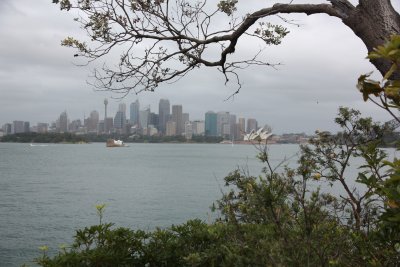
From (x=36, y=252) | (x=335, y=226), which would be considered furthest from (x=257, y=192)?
(x=36, y=252)

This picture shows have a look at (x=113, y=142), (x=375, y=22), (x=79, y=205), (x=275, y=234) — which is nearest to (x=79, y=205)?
(x=79, y=205)

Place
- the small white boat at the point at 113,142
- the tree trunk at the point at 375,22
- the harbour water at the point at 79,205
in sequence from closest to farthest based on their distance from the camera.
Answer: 1. the tree trunk at the point at 375,22
2. the harbour water at the point at 79,205
3. the small white boat at the point at 113,142

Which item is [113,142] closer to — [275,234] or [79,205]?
[79,205]

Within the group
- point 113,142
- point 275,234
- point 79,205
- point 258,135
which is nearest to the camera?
point 258,135

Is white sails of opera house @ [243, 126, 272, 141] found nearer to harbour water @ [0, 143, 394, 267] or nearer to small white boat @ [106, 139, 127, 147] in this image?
harbour water @ [0, 143, 394, 267]

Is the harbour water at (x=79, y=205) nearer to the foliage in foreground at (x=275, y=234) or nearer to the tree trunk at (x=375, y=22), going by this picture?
the foliage in foreground at (x=275, y=234)

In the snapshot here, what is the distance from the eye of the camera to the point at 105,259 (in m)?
4.02

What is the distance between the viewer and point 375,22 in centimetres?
330

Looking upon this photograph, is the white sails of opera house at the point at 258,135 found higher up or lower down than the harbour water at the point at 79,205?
higher up

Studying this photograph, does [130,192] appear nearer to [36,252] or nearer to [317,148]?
[36,252]

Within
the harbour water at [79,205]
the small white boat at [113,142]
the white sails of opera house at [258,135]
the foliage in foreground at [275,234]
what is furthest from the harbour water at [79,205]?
the small white boat at [113,142]

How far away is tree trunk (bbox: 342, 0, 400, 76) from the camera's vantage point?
3.26 meters

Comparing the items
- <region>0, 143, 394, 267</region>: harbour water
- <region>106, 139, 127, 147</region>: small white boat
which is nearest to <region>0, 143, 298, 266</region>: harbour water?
<region>0, 143, 394, 267</region>: harbour water

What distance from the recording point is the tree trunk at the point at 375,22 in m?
3.26
